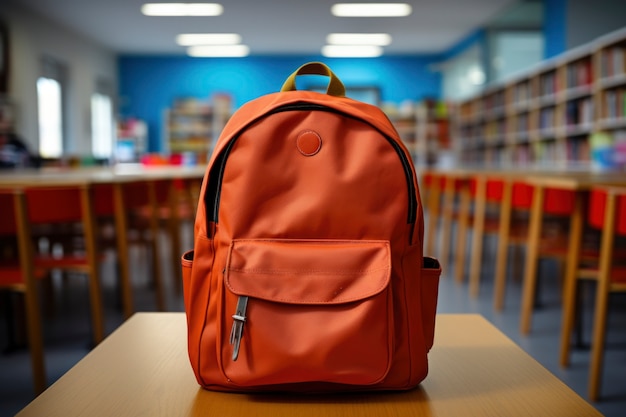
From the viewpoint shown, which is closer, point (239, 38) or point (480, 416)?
point (480, 416)

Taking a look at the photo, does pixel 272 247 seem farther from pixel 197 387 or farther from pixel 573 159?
pixel 573 159

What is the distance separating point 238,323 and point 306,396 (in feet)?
0.42

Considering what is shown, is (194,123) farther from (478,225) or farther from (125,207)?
(125,207)

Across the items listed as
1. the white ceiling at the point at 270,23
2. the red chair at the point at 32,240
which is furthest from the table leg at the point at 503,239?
the white ceiling at the point at 270,23

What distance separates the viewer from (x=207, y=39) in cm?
1041

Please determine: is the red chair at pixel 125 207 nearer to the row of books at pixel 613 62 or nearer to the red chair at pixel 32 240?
the red chair at pixel 32 240

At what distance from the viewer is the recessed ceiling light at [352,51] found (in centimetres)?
1123

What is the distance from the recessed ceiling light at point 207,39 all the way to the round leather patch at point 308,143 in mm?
9710

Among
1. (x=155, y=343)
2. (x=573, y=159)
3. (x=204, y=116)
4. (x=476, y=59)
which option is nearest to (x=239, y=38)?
(x=204, y=116)

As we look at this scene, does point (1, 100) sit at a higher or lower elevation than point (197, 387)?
higher

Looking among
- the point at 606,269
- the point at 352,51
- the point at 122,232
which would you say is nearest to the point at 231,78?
the point at 352,51

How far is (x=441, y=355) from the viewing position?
2.90ft

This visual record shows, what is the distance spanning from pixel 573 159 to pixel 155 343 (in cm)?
646

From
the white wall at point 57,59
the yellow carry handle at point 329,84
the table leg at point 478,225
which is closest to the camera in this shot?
the yellow carry handle at point 329,84
